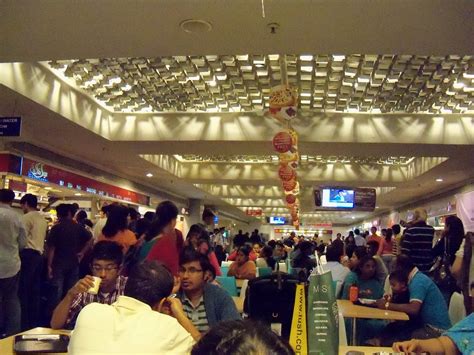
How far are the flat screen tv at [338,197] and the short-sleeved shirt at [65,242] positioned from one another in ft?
28.3

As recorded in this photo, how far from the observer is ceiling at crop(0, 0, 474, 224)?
3.91 metres

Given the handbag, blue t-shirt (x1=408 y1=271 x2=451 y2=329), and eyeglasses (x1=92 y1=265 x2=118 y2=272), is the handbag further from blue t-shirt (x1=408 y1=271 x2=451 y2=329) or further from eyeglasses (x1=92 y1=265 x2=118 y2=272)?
eyeglasses (x1=92 y1=265 x2=118 y2=272)

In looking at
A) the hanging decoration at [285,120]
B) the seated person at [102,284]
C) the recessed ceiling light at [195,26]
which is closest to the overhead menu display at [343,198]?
the hanging decoration at [285,120]

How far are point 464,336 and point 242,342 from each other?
1.90 meters

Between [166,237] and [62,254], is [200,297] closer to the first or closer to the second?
[166,237]

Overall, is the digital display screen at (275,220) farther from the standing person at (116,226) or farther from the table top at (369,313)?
the standing person at (116,226)

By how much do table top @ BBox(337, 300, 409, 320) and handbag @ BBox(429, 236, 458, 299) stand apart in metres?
1.45

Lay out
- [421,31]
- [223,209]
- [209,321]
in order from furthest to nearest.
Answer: [223,209], [421,31], [209,321]

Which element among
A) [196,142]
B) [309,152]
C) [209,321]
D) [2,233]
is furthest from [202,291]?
[309,152]

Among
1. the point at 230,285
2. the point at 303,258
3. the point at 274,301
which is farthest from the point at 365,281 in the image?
the point at 303,258

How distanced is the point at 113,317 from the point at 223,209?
2560 centimetres

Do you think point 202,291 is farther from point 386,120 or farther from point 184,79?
point 386,120

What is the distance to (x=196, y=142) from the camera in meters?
8.58

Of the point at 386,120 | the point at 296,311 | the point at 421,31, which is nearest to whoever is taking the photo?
the point at 296,311
